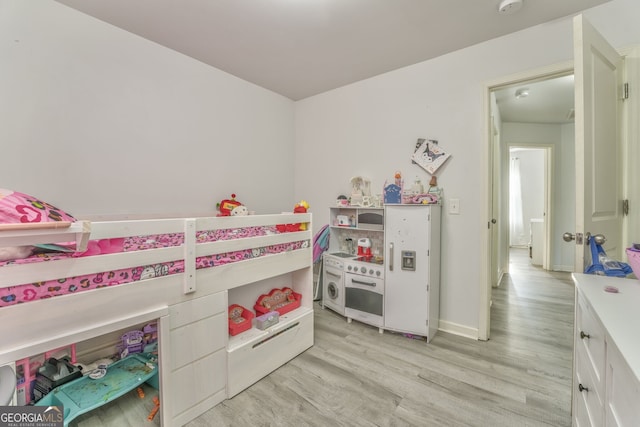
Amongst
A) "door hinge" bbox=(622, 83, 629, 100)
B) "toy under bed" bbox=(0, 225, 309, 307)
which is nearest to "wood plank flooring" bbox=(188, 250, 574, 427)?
"toy under bed" bbox=(0, 225, 309, 307)

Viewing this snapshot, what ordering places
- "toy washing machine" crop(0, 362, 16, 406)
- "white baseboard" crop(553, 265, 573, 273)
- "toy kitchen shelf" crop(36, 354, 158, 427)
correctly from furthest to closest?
"white baseboard" crop(553, 265, 573, 273) → "toy kitchen shelf" crop(36, 354, 158, 427) → "toy washing machine" crop(0, 362, 16, 406)

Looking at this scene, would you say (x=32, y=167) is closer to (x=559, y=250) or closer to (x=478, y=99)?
(x=478, y=99)

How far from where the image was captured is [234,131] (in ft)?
9.29

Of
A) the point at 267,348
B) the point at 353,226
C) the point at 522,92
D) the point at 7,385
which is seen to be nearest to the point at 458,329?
the point at 353,226

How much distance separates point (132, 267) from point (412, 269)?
2.00 m

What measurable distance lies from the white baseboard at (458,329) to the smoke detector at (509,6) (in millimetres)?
2429

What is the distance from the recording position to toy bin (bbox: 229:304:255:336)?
1790mm

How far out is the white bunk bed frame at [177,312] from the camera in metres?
0.98

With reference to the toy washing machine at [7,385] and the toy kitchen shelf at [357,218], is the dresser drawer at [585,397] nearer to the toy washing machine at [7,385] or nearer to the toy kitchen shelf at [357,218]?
the toy kitchen shelf at [357,218]

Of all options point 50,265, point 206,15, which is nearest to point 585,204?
point 50,265

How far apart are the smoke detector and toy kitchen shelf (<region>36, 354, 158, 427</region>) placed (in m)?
3.26

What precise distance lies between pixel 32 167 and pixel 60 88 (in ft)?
1.85

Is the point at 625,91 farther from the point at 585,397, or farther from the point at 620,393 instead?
the point at 620,393

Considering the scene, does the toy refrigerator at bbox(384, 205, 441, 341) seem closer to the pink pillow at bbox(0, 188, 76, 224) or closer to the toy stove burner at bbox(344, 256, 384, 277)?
the toy stove burner at bbox(344, 256, 384, 277)
